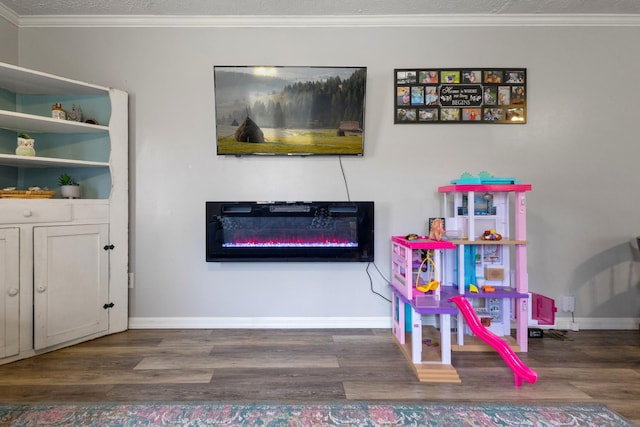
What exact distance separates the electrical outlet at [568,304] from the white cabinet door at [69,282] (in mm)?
3703

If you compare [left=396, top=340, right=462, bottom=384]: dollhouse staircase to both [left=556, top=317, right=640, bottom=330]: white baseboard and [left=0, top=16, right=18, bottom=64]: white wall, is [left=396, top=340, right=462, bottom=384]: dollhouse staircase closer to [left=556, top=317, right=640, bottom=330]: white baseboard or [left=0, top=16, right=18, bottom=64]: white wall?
[left=556, top=317, right=640, bottom=330]: white baseboard

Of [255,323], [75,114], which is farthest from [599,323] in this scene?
[75,114]

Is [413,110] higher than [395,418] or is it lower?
higher

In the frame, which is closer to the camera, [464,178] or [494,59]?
[464,178]

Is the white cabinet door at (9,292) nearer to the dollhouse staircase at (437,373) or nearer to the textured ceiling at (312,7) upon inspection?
the textured ceiling at (312,7)

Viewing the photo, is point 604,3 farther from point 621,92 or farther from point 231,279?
point 231,279

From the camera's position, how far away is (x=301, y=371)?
213 cm

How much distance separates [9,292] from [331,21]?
3.02 m

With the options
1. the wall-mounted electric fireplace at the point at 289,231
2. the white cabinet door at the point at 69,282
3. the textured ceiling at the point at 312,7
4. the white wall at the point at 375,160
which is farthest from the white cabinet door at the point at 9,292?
the textured ceiling at the point at 312,7

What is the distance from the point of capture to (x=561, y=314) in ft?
9.58

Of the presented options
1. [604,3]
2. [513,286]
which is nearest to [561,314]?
[513,286]

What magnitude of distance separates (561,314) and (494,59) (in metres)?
2.20

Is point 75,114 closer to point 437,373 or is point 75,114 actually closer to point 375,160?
point 375,160

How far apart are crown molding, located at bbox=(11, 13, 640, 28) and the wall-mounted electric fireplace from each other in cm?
149
